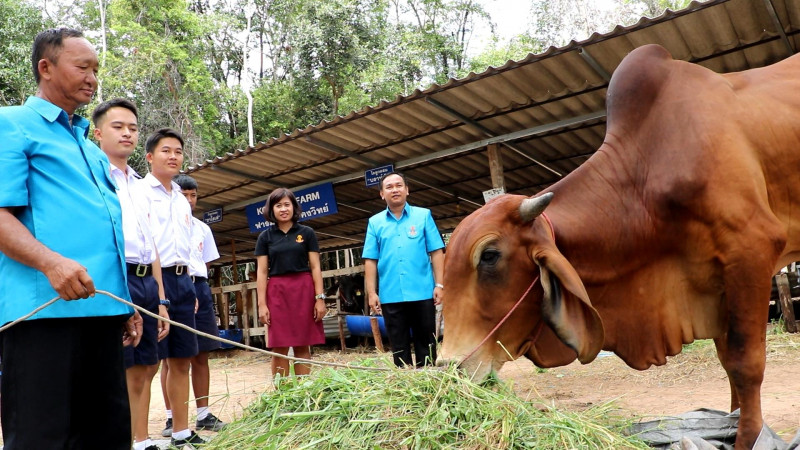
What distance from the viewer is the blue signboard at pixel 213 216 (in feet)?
36.7

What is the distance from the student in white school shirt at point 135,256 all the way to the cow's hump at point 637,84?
2.56 m

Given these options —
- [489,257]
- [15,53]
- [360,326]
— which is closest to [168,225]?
[489,257]

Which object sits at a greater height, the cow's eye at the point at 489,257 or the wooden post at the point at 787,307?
the cow's eye at the point at 489,257

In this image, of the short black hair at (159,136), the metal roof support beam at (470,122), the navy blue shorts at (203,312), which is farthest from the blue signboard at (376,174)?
the short black hair at (159,136)

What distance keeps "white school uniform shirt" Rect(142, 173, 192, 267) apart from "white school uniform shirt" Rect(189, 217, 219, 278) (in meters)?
0.19

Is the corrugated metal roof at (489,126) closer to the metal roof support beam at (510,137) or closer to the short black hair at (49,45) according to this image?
the metal roof support beam at (510,137)

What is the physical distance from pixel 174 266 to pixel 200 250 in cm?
55

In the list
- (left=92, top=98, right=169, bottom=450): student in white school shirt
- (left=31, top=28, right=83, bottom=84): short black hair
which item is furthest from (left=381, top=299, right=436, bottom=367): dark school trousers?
(left=31, top=28, right=83, bottom=84): short black hair

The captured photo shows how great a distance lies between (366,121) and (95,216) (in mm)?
5185

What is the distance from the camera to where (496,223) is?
8.92 feet

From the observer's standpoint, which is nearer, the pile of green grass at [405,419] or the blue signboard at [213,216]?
the pile of green grass at [405,419]

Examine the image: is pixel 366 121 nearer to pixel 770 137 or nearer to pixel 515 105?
pixel 515 105

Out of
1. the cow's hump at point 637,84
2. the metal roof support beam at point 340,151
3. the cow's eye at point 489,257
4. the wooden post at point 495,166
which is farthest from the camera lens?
the metal roof support beam at point 340,151

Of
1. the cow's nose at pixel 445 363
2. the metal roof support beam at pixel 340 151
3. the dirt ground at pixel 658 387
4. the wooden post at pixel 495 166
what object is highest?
the metal roof support beam at pixel 340 151
